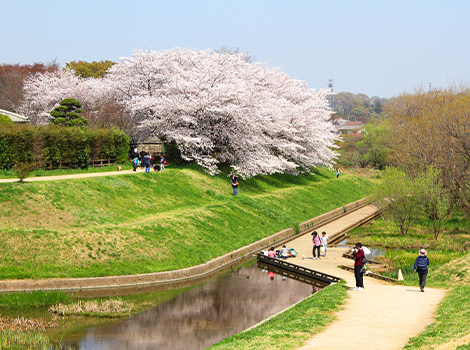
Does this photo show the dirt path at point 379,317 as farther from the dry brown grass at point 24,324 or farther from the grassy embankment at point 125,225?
the dry brown grass at point 24,324

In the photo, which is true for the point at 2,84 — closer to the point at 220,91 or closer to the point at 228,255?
the point at 220,91

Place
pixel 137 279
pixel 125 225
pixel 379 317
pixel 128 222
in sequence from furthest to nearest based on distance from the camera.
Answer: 1. pixel 128 222
2. pixel 125 225
3. pixel 137 279
4. pixel 379 317

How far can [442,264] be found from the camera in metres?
26.1

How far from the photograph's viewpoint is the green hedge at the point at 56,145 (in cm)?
3266

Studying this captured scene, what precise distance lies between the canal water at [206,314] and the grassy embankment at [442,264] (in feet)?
17.0

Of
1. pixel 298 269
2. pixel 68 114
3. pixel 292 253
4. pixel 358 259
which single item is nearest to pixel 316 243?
pixel 292 253

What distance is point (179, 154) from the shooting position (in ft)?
148

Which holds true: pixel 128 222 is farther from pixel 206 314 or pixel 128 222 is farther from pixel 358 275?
pixel 358 275

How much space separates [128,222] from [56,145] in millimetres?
9945

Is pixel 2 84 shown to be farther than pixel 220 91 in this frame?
Yes

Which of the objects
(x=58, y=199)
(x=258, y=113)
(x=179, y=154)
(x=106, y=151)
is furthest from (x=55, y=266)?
(x=258, y=113)

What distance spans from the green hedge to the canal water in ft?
51.7

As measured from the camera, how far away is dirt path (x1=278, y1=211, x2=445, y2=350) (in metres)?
12.9

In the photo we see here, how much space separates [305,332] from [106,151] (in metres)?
29.0
